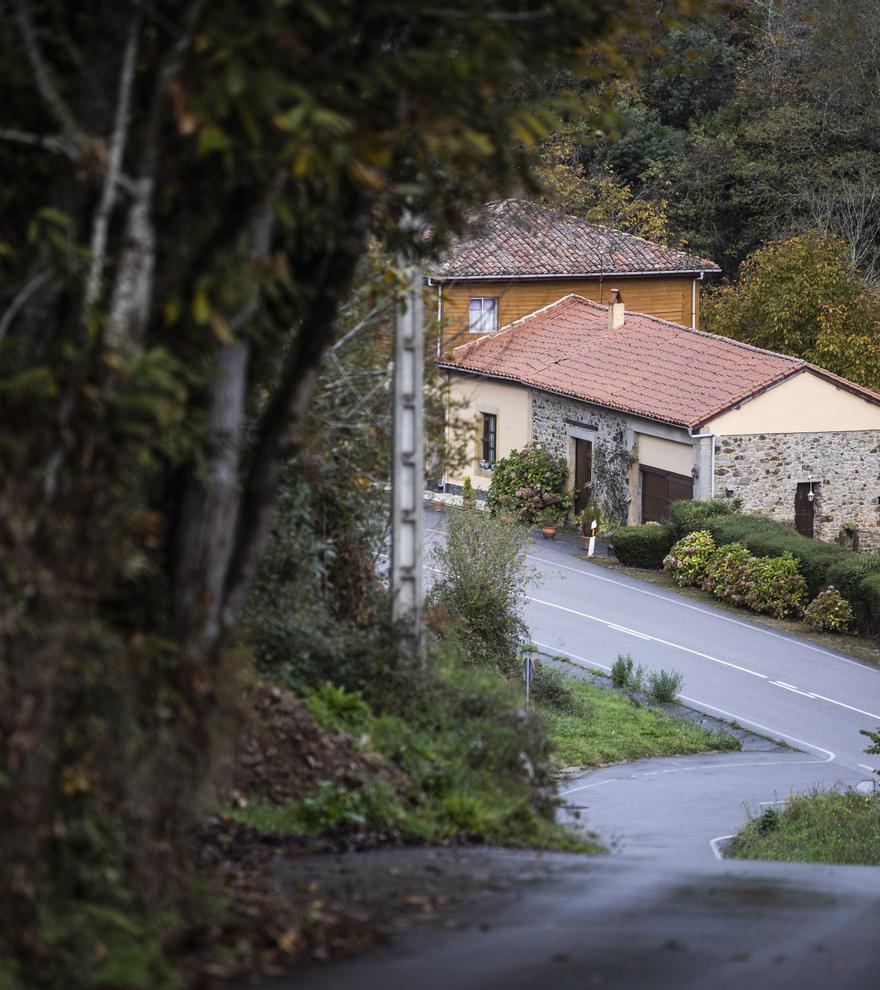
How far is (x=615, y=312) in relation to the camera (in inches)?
1444

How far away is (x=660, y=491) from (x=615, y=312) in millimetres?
6557

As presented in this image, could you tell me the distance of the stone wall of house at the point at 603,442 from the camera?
107 ft

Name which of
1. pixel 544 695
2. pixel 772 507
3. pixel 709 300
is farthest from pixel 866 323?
pixel 544 695

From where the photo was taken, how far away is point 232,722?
6.23 m

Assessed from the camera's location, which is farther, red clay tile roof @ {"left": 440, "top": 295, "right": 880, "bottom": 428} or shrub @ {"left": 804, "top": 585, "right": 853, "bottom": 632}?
red clay tile roof @ {"left": 440, "top": 295, "right": 880, "bottom": 428}

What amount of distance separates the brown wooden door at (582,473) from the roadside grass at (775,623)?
2.94 metres

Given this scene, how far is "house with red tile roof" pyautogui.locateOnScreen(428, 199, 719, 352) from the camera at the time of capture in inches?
1532

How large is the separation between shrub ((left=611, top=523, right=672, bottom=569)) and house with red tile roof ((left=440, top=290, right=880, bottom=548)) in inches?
50.1

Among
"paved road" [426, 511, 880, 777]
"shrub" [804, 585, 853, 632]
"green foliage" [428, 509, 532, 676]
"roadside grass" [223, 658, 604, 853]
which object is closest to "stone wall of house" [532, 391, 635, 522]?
"paved road" [426, 511, 880, 777]

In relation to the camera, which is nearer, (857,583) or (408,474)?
(408,474)

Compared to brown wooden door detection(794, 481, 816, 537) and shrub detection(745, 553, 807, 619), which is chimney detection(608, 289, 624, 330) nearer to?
brown wooden door detection(794, 481, 816, 537)

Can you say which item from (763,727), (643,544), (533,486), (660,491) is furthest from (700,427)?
(763,727)

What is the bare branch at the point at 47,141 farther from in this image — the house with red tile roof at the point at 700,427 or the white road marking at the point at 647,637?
the house with red tile roof at the point at 700,427

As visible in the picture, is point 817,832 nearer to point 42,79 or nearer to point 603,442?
point 42,79
